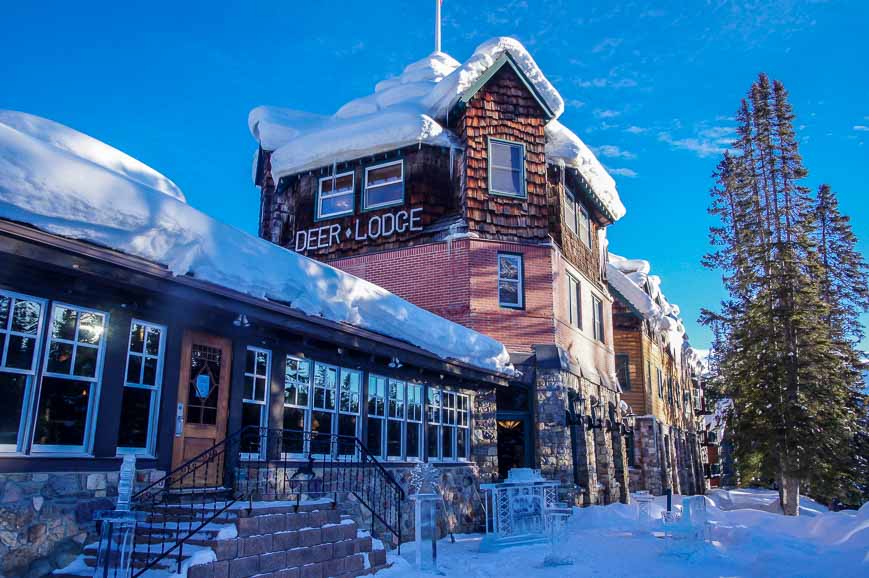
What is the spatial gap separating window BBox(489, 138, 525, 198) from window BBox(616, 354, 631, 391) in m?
12.9

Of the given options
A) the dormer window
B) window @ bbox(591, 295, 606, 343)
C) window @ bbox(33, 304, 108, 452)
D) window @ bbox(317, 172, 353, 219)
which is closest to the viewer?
window @ bbox(33, 304, 108, 452)

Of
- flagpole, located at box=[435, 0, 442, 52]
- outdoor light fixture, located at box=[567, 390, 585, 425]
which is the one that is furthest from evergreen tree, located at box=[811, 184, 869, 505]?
flagpole, located at box=[435, 0, 442, 52]

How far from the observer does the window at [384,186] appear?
1934 cm

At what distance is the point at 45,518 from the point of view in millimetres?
6727

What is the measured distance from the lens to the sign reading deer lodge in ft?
62.0

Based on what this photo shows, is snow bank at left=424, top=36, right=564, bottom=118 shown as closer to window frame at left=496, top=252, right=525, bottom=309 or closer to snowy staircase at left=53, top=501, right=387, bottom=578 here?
window frame at left=496, top=252, right=525, bottom=309

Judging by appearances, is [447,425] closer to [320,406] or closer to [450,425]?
[450,425]

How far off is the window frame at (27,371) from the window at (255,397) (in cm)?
295

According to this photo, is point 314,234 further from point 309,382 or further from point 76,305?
point 76,305

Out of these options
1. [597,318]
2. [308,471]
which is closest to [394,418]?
[308,471]

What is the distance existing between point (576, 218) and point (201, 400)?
15.2 meters

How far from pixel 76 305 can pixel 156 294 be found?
2.81ft

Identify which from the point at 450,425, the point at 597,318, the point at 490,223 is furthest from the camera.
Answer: the point at 597,318

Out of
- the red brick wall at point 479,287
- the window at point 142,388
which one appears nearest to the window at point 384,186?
the red brick wall at point 479,287
